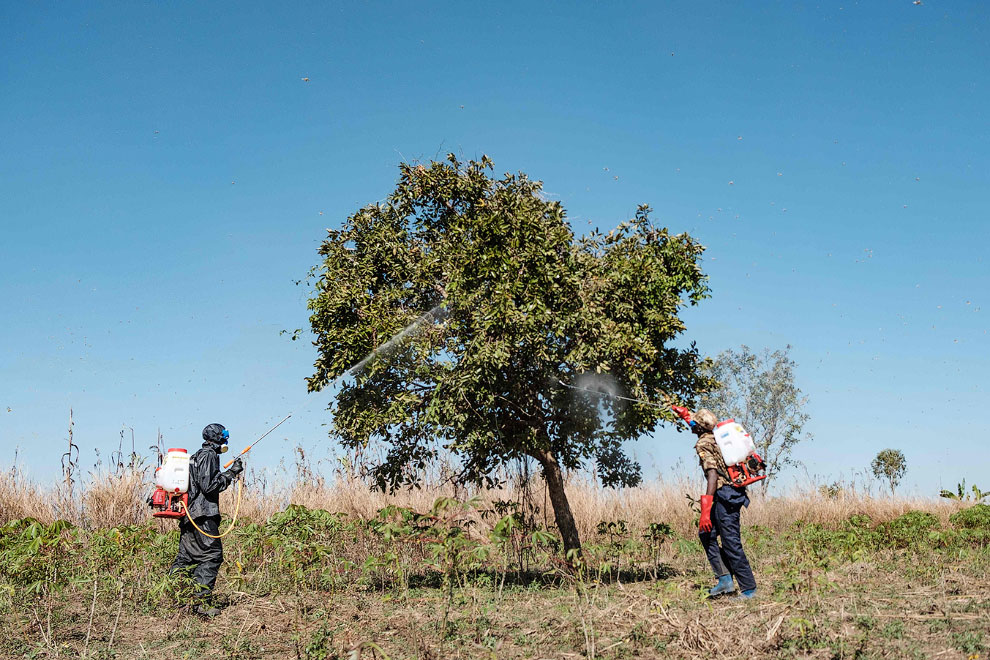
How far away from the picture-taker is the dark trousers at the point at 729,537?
7176 millimetres

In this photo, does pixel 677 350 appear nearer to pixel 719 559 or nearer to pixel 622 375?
pixel 622 375

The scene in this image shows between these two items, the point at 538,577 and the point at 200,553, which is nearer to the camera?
the point at 200,553

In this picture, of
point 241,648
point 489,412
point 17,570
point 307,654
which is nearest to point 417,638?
point 307,654

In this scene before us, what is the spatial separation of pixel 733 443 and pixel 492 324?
2.78 meters

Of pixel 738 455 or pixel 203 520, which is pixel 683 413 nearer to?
pixel 738 455

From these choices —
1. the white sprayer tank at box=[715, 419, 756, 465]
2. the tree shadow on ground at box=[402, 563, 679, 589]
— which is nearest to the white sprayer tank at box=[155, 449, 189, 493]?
the tree shadow on ground at box=[402, 563, 679, 589]

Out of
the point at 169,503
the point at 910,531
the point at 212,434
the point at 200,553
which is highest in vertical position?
the point at 212,434

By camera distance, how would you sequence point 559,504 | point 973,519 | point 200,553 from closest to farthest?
point 200,553
point 559,504
point 973,519

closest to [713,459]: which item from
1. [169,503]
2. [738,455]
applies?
[738,455]

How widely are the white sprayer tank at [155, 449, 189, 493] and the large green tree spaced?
184cm

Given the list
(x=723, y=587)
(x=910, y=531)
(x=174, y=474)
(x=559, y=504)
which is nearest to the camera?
(x=723, y=587)

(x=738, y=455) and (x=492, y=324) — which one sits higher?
(x=492, y=324)

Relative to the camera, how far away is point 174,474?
8016mm

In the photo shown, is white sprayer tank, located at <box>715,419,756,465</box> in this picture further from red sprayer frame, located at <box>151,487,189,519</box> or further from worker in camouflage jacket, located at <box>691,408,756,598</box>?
red sprayer frame, located at <box>151,487,189,519</box>
